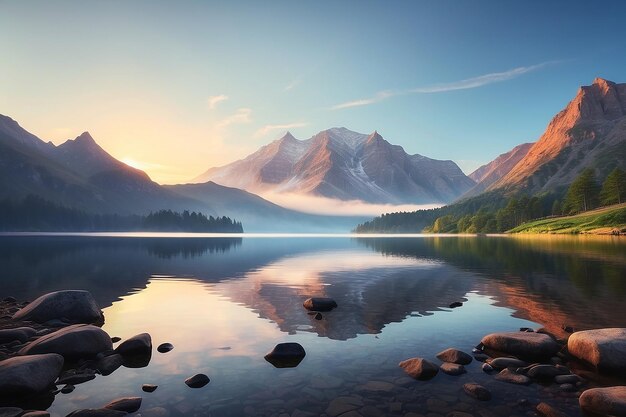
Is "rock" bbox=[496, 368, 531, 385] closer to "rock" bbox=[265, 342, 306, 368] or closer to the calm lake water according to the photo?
the calm lake water

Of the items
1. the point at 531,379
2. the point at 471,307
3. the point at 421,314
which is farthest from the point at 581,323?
the point at 531,379

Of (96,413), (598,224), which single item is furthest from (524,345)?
(598,224)

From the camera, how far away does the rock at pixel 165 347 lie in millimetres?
22383

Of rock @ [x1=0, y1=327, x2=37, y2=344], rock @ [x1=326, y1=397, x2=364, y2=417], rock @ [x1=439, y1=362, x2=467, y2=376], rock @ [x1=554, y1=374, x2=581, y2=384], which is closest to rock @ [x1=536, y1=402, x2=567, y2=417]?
rock @ [x1=554, y1=374, x2=581, y2=384]

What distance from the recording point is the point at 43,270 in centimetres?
6262

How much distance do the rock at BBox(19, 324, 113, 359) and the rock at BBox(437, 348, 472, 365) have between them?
61.8ft

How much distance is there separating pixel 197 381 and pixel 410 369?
994 centimetres

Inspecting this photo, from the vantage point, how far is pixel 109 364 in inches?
775

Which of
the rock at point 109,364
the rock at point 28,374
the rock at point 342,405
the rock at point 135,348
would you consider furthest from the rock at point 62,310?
the rock at point 342,405

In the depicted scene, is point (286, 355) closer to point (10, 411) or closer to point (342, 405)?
point (342, 405)

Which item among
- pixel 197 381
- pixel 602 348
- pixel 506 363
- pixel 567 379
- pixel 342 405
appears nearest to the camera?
pixel 342 405

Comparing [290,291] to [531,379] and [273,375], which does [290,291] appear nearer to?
[273,375]

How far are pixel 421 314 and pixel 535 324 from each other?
313 inches

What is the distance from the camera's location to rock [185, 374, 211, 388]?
17.1 m
